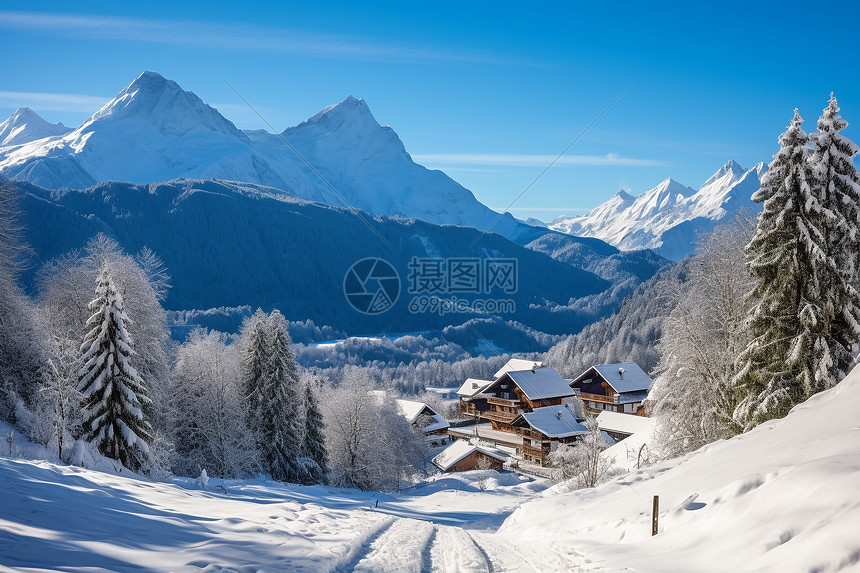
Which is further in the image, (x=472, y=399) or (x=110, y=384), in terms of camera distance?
(x=472, y=399)

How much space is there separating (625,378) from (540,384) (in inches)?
465

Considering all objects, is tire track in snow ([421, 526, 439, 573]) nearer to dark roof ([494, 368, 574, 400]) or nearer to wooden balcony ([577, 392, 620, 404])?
dark roof ([494, 368, 574, 400])

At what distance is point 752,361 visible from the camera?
689 inches

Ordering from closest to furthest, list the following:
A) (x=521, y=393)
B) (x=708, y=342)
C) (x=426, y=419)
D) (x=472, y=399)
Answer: (x=708, y=342) → (x=426, y=419) → (x=521, y=393) → (x=472, y=399)

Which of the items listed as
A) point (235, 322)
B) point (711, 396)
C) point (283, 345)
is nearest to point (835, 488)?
point (711, 396)

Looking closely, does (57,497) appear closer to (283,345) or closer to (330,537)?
(330,537)

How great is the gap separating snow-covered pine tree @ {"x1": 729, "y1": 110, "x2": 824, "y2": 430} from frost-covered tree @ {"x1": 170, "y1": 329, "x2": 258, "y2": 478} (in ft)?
87.4

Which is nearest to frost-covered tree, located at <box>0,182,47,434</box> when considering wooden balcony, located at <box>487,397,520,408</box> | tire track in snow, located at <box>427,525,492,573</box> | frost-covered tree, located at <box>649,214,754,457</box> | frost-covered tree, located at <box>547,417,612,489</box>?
tire track in snow, located at <box>427,525,492,573</box>

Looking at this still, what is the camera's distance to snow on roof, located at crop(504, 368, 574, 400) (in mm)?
64312

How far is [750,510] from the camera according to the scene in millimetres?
7797

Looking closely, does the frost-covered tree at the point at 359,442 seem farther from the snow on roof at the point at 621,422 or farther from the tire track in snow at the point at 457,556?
the tire track in snow at the point at 457,556

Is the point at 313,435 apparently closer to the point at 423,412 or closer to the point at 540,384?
the point at 423,412

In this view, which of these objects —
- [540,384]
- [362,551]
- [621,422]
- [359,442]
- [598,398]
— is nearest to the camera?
[362,551]

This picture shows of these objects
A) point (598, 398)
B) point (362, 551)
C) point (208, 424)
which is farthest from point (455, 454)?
point (362, 551)
